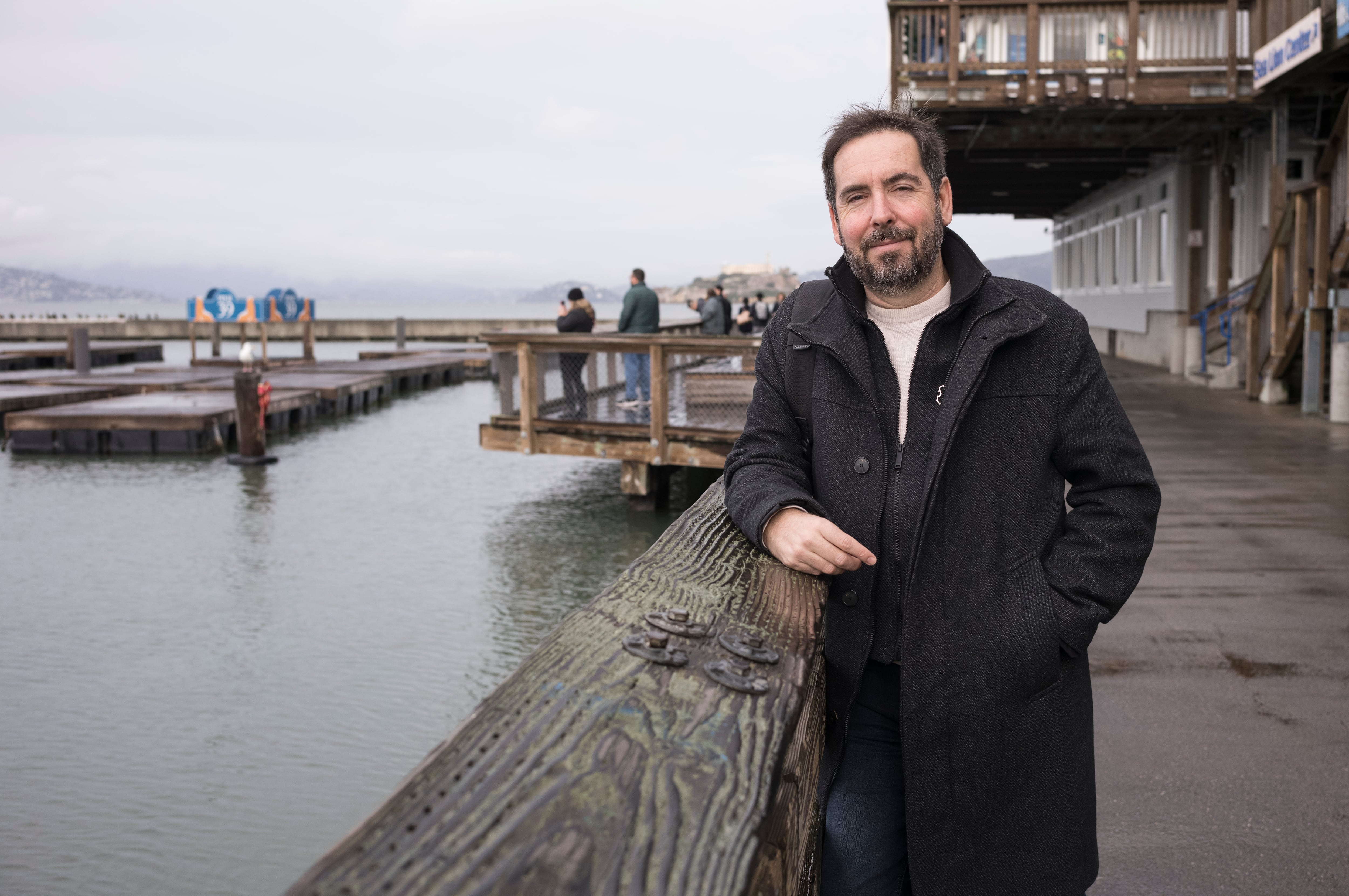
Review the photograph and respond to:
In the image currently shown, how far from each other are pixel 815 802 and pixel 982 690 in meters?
0.35

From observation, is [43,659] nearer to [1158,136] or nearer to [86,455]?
[86,455]

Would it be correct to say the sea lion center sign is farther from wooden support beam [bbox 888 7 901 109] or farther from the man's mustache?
the man's mustache

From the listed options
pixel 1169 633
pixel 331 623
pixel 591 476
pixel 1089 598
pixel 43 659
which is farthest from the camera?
pixel 591 476

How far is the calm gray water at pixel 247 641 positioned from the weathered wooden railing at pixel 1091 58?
7275 millimetres

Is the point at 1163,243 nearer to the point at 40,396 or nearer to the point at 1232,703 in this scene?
the point at 1232,703

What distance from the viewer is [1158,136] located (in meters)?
19.5

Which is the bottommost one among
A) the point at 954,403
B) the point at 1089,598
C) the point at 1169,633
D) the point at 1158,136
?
the point at 1169,633

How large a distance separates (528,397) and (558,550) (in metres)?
1.87

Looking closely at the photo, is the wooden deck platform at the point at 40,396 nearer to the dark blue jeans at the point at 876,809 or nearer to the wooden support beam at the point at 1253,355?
the wooden support beam at the point at 1253,355

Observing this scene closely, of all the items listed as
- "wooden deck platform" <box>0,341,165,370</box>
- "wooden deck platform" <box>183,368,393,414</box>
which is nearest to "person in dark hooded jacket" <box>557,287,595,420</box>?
"wooden deck platform" <box>183,368,393,414</box>

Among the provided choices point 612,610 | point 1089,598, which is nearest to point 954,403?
point 1089,598

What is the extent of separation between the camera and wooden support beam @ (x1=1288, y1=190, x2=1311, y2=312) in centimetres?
1366

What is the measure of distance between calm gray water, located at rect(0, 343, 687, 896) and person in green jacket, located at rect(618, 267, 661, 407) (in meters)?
1.31

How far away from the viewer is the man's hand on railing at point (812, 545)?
2.09m
